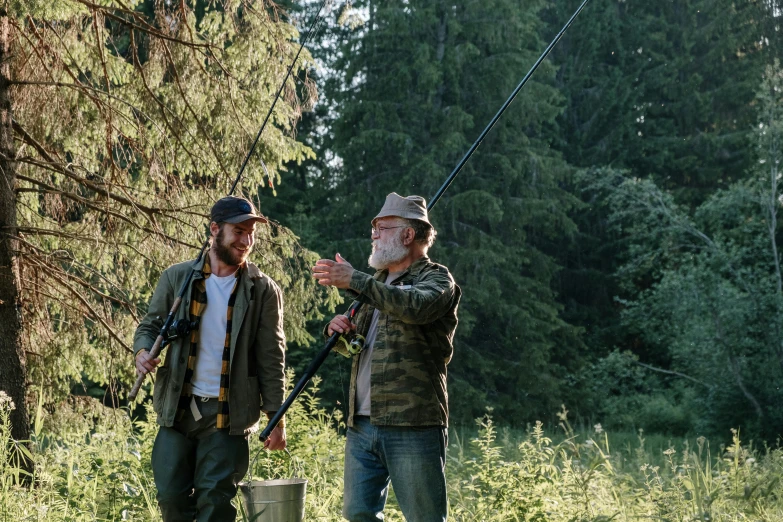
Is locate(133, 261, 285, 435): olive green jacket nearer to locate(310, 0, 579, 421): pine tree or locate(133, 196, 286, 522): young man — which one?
locate(133, 196, 286, 522): young man

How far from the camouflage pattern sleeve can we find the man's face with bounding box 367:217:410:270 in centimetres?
25

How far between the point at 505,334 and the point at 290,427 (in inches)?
570

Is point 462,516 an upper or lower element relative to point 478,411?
lower

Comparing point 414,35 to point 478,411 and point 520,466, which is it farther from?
point 520,466

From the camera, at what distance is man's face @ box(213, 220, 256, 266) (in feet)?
14.0

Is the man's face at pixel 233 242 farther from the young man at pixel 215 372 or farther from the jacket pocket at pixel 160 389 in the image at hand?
the jacket pocket at pixel 160 389

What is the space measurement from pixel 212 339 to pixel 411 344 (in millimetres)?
858

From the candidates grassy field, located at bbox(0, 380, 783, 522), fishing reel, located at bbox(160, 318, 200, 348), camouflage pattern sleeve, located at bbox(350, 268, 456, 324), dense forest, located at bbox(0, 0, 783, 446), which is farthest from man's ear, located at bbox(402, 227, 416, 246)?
dense forest, located at bbox(0, 0, 783, 446)

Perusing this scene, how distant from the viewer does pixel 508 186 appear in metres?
21.6

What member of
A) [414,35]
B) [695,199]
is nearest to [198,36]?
[414,35]

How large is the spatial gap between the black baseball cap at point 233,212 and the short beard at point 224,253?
0.06 meters

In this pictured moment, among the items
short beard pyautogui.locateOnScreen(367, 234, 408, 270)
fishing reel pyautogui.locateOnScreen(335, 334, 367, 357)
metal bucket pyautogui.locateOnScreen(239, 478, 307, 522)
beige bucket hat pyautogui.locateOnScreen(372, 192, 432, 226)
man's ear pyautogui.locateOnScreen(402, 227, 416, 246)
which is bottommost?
metal bucket pyautogui.locateOnScreen(239, 478, 307, 522)

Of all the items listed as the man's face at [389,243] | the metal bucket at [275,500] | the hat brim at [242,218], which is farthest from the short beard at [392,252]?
the metal bucket at [275,500]

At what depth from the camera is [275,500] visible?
403 centimetres
